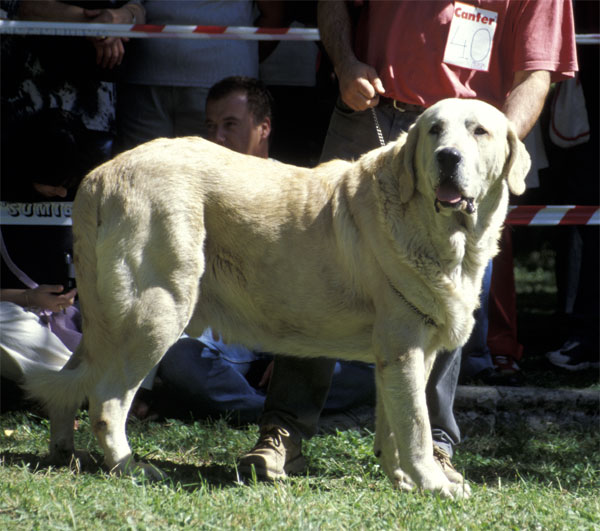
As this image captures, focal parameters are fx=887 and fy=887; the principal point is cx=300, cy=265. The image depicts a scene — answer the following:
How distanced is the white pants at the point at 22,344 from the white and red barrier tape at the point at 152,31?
1.69m

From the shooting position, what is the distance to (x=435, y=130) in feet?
11.2

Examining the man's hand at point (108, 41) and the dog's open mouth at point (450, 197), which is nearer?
the dog's open mouth at point (450, 197)

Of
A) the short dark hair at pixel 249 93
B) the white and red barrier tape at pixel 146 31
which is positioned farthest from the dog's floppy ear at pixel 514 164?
the white and red barrier tape at pixel 146 31

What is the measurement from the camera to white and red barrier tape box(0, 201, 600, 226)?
16.3 feet

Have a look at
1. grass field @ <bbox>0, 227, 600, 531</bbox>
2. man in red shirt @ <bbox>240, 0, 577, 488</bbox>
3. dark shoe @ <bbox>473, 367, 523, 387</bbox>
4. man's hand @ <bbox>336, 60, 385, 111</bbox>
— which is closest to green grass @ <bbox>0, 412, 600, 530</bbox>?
grass field @ <bbox>0, 227, 600, 531</bbox>

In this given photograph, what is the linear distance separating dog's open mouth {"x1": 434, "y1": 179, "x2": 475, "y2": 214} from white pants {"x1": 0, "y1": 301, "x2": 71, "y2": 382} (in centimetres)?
218

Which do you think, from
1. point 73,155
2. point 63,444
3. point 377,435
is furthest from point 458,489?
point 73,155

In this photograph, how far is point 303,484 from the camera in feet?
12.0

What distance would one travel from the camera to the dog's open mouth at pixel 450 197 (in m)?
3.32

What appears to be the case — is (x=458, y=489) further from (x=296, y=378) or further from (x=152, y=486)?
(x=152, y=486)

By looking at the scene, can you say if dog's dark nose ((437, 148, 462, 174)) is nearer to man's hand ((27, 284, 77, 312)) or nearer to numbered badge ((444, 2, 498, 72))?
numbered badge ((444, 2, 498, 72))

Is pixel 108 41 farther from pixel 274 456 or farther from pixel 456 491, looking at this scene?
pixel 456 491

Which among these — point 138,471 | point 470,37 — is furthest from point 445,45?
point 138,471

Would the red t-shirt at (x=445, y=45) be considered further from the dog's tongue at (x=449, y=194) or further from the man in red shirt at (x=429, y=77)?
the dog's tongue at (x=449, y=194)
